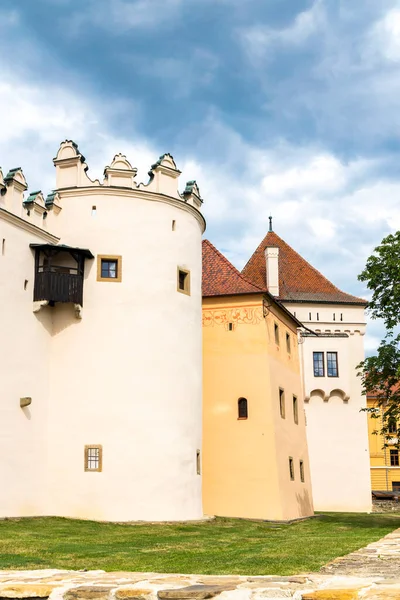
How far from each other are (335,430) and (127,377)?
77.5 feet

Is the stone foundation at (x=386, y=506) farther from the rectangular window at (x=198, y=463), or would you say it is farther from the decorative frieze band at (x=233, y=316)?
the rectangular window at (x=198, y=463)

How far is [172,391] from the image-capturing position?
24812 millimetres

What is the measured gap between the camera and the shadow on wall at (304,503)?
3247 centimetres

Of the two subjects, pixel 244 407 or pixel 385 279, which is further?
pixel 244 407

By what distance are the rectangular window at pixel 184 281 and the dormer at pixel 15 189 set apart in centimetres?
597

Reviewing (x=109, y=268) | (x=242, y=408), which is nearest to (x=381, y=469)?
(x=242, y=408)

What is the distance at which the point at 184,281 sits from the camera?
26328mm

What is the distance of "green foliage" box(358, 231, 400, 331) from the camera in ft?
76.7

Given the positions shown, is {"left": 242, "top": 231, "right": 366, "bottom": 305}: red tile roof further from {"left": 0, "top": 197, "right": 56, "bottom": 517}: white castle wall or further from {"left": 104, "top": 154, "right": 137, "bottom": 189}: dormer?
{"left": 0, "top": 197, "right": 56, "bottom": 517}: white castle wall

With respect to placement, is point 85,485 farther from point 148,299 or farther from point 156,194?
point 156,194

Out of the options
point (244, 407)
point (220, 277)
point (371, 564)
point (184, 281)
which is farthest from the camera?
point (220, 277)

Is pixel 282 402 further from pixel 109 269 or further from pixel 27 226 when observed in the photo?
pixel 27 226

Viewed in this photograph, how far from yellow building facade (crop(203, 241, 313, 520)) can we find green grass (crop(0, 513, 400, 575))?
19.7 feet

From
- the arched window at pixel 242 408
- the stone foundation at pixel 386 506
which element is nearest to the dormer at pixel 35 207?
the arched window at pixel 242 408
